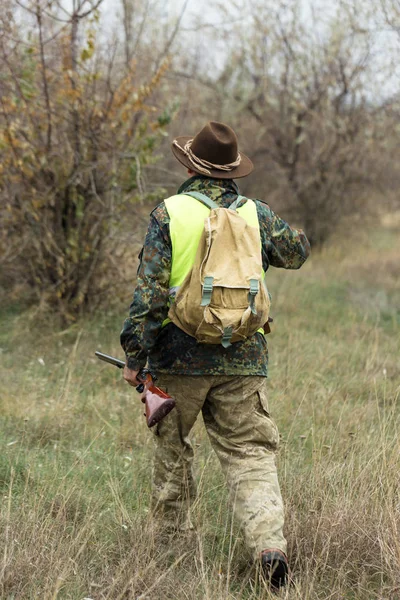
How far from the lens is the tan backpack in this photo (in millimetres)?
2777

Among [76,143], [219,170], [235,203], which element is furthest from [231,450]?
[76,143]

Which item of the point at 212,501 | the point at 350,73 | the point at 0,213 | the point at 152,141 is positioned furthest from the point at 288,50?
the point at 212,501

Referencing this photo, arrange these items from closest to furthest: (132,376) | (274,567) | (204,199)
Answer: (274,567)
(204,199)
(132,376)

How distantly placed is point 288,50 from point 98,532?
1162 centimetres

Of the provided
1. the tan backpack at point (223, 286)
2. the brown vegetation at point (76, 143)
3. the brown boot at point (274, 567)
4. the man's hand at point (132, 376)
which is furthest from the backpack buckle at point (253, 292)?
the brown vegetation at point (76, 143)

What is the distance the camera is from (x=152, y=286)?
2900 millimetres

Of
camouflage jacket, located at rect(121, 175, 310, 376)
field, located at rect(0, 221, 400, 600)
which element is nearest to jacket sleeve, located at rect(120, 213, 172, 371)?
camouflage jacket, located at rect(121, 175, 310, 376)

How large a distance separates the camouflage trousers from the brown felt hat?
2.78ft

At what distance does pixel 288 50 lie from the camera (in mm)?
13195

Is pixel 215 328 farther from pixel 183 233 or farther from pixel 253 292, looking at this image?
pixel 183 233

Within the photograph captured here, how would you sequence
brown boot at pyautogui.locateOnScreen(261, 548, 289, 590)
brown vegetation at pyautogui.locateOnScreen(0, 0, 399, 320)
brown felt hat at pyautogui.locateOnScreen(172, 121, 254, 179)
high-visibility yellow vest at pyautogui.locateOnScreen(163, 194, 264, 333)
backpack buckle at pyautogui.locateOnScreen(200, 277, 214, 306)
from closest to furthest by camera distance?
brown boot at pyautogui.locateOnScreen(261, 548, 289, 590) → backpack buckle at pyautogui.locateOnScreen(200, 277, 214, 306) → high-visibility yellow vest at pyautogui.locateOnScreen(163, 194, 264, 333) → brown felt hat at pyautogui.locateOnScreen(172, 121, 254, 179) → brown vegetation at pyautogui.locateOnScreen(0, 0, 399, 320)

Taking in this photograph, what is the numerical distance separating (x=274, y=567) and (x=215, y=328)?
2.90 ft

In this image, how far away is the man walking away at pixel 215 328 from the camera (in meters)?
2.79

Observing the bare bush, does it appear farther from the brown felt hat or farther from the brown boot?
Answer: the brown boot
